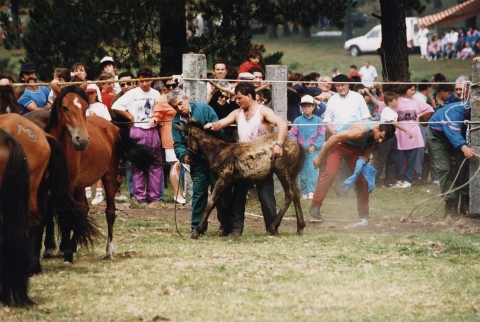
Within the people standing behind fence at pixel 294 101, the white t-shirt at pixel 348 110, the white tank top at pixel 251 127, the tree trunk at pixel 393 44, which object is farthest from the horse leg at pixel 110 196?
the tree trunk at pixel 393 44

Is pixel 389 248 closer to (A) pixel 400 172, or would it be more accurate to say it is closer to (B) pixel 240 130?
(B) pixel 240 130

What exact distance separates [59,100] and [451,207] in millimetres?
6958

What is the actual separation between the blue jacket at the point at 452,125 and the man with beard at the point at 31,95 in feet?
19.2

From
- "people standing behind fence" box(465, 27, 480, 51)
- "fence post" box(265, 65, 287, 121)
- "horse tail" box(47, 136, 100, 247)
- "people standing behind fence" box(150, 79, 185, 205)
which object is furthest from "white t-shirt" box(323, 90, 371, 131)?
"people standing behind fence" box(465, 27, 480, 51)

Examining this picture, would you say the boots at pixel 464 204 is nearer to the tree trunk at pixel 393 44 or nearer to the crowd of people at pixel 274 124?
the crowd of people at pixel 274 124

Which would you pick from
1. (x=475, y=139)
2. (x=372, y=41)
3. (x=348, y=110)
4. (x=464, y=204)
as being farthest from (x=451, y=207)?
(x=372, y=41)

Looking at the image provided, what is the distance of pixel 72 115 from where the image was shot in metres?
10.4

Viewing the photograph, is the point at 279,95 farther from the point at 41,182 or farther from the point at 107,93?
the point at 41,182

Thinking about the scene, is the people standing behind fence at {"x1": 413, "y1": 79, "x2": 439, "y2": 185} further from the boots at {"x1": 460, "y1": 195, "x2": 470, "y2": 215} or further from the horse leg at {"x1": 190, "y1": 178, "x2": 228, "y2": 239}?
the horse leg at {"x1": 190, "y1": 178, "x2": 228, "y2": 239}

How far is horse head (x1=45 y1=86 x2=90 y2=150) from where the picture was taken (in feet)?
33.9

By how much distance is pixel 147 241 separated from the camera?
12461 mm

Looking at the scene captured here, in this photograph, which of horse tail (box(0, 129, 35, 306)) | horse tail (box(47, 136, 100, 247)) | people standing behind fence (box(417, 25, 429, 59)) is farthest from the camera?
people standing behind fence (box(417, 25, 429, 59))

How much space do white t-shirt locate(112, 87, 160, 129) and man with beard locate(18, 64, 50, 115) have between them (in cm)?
159

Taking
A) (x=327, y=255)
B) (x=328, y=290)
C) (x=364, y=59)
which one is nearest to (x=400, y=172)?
(x=327, y=255)
